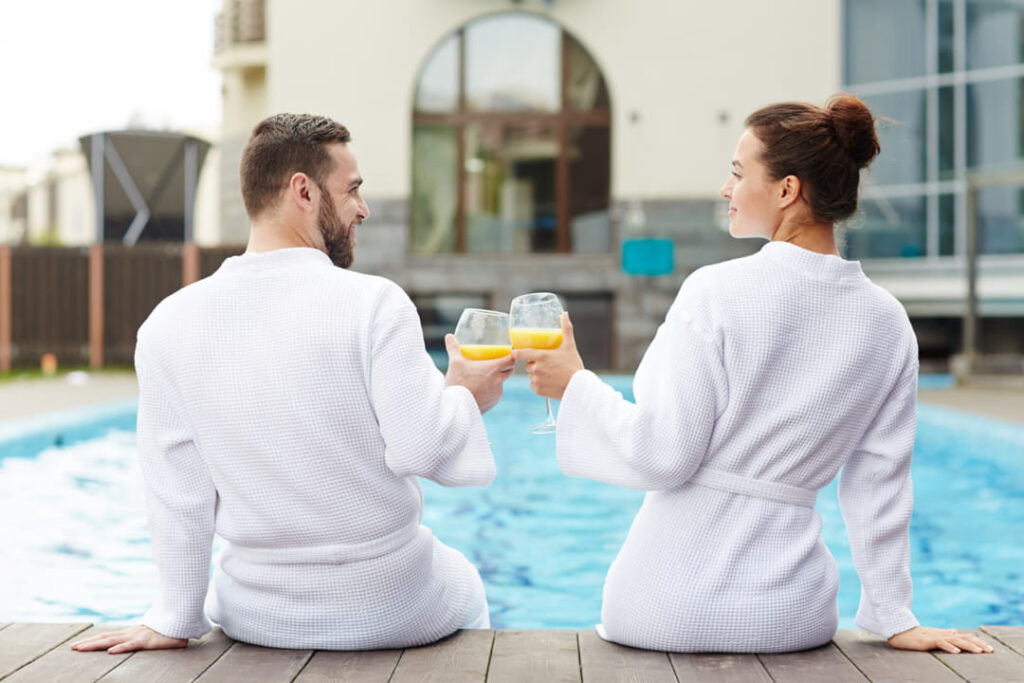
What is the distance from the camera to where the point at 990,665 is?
Answer: 6.73 ft

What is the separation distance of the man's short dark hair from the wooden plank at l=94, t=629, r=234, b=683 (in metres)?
0.91

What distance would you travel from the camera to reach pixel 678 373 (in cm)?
200

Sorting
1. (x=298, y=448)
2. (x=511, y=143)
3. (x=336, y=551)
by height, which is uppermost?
(x=511, y=143)

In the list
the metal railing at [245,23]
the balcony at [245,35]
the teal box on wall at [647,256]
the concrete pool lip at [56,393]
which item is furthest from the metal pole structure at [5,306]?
the teal box on wall at [647,256]

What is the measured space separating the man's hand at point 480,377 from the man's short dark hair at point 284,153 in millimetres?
449

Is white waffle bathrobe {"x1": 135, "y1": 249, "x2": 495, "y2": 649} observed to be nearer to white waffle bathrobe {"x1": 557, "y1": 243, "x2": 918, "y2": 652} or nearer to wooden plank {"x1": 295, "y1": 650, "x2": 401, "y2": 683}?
wooden plank {"x1": 295, "y1": 650, "x2": 401, "y2": 683}

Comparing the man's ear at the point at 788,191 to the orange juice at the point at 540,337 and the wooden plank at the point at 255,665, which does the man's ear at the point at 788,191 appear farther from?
the wooden plank at the point at 255,665

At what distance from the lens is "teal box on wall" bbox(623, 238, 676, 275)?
14312 mm

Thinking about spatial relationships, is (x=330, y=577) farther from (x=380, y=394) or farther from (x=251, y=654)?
(x=380, y=394)

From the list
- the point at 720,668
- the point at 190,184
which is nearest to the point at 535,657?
the point at 720,668

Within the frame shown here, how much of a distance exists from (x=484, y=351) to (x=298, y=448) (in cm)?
48

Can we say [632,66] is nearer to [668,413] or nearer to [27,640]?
[668,413]

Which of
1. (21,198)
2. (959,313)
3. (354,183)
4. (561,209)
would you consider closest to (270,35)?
(561,209)

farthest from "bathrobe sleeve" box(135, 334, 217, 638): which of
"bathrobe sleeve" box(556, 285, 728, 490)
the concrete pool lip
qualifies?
the concrete pool lip
